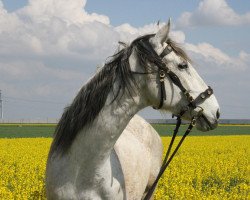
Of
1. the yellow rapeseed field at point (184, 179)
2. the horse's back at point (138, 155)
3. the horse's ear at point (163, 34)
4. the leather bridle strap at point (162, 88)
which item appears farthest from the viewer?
the yellow rapeseed field at point (184, 179)

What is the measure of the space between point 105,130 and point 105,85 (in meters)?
0.37

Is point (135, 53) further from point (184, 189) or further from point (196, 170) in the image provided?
point (196, 170)

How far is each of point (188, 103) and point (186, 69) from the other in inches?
10.9

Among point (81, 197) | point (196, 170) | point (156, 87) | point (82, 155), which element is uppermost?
point (156, 87)

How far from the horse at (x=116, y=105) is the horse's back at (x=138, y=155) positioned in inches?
20.0

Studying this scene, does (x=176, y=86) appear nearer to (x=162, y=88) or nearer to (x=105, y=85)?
(x=162, y=88)

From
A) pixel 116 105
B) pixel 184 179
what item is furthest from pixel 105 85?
pixel 184 179

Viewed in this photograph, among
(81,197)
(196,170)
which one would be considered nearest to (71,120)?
(81,197)

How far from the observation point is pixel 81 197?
13.6 feet

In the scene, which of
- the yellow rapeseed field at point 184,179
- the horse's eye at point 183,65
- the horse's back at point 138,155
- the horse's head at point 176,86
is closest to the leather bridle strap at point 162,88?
the horse's head at point 176,86

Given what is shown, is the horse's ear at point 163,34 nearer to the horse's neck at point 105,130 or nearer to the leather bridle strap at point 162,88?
the leather bridle strap at point 162,88

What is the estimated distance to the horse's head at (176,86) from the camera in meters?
3.95

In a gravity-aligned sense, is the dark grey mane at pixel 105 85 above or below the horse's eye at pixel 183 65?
below

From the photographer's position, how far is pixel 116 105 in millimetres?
3988
